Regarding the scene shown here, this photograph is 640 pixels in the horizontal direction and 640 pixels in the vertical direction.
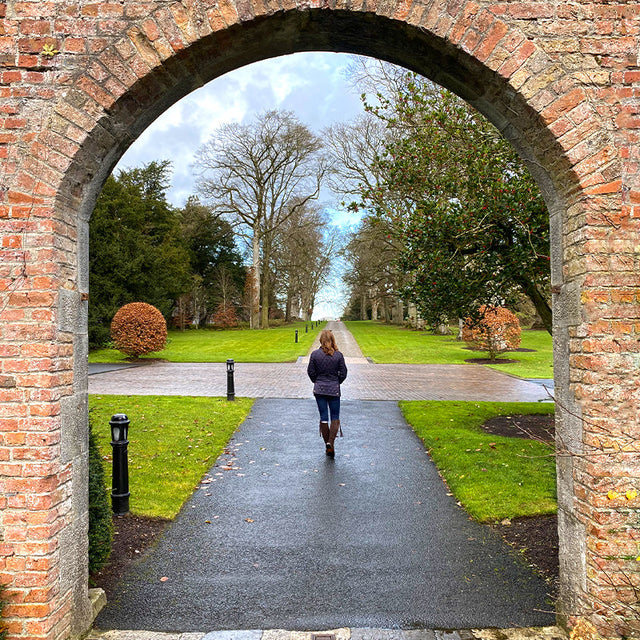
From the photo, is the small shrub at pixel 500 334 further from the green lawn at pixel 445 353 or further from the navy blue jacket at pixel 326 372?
the navy blue jacket at pixel 326 372

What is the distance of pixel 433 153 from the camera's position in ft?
28.1

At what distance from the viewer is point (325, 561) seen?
4645 mm

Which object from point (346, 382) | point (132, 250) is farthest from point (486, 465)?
point (132, 250)

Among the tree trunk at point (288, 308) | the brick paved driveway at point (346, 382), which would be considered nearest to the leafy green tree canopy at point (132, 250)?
the brick paved driveway at point (346, 382)

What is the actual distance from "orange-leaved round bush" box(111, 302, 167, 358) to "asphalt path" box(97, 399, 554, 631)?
1617cm

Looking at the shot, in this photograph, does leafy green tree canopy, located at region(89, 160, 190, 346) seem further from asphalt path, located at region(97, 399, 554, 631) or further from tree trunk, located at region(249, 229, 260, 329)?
asphalt path, located at region(97, 399, 554, 631)

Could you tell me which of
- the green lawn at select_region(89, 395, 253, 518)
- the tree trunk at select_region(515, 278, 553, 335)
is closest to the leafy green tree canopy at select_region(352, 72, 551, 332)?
the tree trunk at select_region(515, 278, 553, 335)

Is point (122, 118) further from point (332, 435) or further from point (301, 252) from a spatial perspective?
point (301, 252)

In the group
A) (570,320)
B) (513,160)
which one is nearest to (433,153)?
(513,160)

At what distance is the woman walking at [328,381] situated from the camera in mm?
7895

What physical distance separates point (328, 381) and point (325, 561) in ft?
11.5

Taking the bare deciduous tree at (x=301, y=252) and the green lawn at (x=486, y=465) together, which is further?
the bare deciduous tree at (x=301, y=252)

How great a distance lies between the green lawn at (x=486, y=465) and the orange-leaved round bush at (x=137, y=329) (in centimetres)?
1476

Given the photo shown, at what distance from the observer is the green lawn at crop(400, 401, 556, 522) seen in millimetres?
5832
